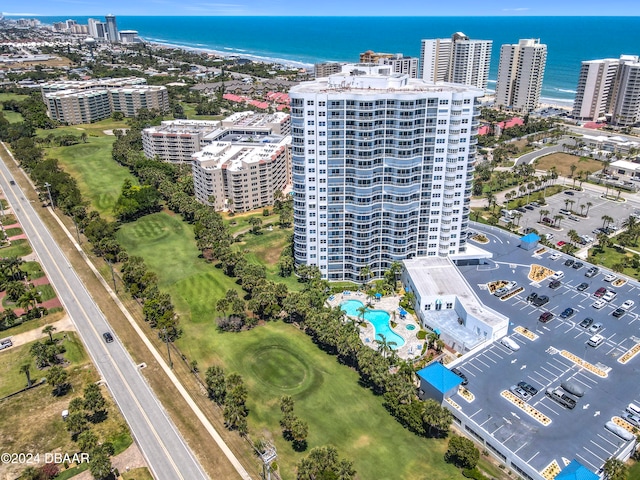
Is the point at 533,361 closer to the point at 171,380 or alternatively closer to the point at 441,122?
the point at 441,122

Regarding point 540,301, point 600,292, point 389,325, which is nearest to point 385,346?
point 389,325

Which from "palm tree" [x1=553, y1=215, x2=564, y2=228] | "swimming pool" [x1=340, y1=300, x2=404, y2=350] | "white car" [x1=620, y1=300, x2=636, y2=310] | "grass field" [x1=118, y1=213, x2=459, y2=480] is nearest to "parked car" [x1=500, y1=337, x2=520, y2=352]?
"swimming pool" [x1=340, y1=300, x2=404, y2=350]

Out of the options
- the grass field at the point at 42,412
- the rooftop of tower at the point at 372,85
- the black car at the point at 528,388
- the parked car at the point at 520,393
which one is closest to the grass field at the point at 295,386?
the parked car at the point at 520,393

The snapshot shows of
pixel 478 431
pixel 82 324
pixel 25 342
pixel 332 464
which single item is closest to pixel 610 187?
pixel 478 431

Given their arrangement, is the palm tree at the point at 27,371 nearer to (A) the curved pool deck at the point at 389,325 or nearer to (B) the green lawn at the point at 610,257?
(A) the curved pool deck at the point at 389,325

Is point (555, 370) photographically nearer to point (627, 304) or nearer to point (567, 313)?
point (567, 313)

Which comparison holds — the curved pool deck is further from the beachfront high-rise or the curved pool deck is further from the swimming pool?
the beachfront high-rise
